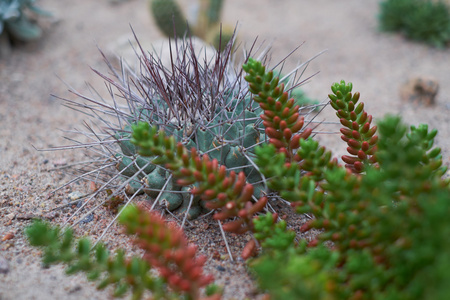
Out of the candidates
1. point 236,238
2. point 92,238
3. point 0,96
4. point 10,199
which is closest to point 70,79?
point 0,96

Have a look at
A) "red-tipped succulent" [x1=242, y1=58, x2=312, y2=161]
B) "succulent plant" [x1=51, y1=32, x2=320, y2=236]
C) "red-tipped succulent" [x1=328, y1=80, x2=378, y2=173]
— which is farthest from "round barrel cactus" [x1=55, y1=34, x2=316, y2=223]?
"red-tipped succulent" [x1=328, y1=80, x2=378, y2=173]

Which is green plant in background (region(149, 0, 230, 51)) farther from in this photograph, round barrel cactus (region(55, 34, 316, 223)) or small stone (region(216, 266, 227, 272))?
small stone (region(216, 266, 227, 272))

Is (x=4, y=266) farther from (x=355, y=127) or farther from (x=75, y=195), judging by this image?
(x=355, y=127)

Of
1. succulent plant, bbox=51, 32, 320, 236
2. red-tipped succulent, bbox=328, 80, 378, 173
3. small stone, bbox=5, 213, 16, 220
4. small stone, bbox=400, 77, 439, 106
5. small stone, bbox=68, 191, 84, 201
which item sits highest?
small stone, bbox=400, 77, 439, 106

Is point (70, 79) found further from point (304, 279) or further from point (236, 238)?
point (304, 279)

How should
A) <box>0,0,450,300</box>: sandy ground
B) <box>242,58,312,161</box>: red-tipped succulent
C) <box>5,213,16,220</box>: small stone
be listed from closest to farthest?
1. <box>242,58,312,161</box>: red-tipped succulent
2. <box>0,0,450,300</box>: sandy ground
3. <box>5,213,16,220</box>: small stone

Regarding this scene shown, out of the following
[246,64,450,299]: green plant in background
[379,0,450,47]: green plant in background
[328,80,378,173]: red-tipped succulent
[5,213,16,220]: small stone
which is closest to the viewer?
[246,64,450,299]: green plant in background
